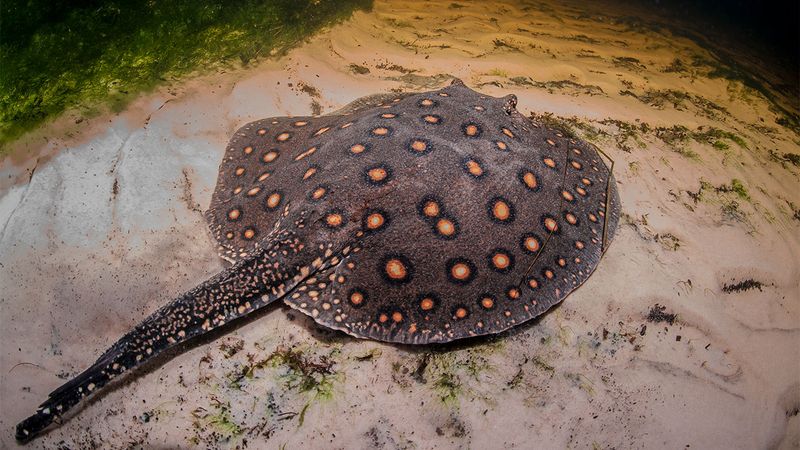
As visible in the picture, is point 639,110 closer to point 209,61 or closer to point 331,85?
point 331,85

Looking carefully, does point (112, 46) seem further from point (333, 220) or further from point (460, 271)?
point (460, 271)

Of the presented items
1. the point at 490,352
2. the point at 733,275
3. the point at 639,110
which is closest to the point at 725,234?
the point at 733,275

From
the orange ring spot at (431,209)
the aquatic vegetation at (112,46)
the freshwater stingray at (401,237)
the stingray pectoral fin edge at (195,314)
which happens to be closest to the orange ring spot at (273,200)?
the freshwater stingray at (401,237)

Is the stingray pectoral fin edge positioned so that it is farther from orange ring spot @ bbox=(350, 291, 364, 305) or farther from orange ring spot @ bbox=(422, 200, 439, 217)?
orange ring spot @ bbox=(422, 200, 439, 217)

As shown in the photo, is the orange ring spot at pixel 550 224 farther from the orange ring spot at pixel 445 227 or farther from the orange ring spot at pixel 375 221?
the orange ring spot at pixel 375 221

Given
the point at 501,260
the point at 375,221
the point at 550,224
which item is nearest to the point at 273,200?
the point at 375,221
